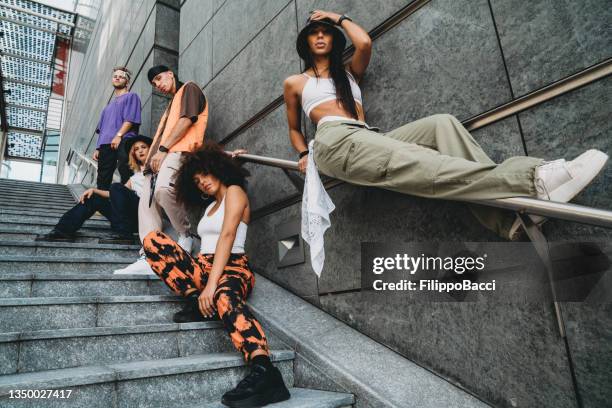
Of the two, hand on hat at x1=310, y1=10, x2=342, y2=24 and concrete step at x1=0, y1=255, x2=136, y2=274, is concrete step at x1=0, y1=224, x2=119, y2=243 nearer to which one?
concrete step at x1=0, y1=255, x2=136, y2=274

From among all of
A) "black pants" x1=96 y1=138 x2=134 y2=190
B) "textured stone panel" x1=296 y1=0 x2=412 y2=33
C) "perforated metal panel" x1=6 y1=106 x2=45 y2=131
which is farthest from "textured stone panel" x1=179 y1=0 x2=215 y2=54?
"perforated metal panel" x1=6 y1=106 x2=45 y2=131

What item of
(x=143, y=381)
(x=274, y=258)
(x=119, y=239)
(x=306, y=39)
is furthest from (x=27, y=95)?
(x=143, y=381)

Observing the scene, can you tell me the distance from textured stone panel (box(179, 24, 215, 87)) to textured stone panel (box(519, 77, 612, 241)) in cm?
363

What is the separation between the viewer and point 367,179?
182cm

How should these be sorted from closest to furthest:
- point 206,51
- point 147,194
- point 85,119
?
point 147,194
point 206,51
point 85,119

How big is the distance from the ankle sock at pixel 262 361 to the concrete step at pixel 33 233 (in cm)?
283

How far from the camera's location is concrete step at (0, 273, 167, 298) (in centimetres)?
243

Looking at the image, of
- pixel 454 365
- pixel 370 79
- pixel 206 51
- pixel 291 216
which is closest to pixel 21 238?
pixel 291 216

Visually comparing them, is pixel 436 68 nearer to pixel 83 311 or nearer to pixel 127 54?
pixel 83 311

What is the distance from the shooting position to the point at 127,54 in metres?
7.73

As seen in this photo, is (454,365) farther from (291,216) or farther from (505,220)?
(291,216)

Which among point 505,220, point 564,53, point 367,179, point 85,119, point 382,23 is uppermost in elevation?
point 85,119

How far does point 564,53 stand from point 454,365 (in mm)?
1474

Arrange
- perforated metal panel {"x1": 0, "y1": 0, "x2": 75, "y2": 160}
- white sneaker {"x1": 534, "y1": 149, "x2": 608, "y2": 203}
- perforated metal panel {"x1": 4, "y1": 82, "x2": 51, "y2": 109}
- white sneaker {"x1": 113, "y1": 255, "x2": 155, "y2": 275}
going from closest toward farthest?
white sneaker {"x1": 534, "y1": 149, "x2": 608, "y2": 203}, white sneaker {"x1": 113, "y1": 255, "x2": 155, "y2": 275}, perforated metal panel {"x1": 0, "y1": 0, "x2": 75, "y2": 160}, perforated metal panel {"x1": 4, "y1": 82, "x2": 51, "y2": 109}
